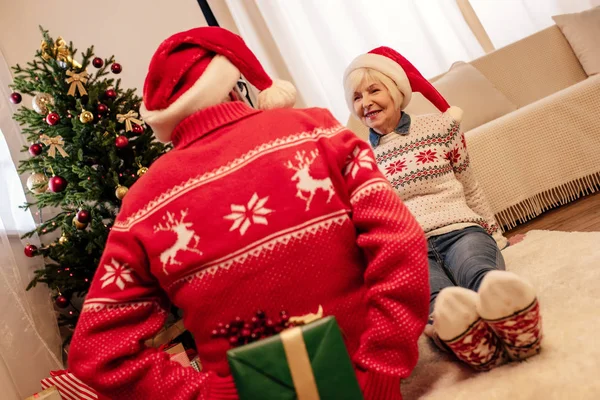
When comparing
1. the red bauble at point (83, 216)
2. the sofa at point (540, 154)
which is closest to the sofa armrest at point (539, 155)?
the sofa at point (540, 154)

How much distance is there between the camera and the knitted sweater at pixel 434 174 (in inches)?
58.3

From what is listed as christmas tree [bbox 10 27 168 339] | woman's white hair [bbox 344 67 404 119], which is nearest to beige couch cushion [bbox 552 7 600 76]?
woman's white hair [bbox 344 67 404 119]

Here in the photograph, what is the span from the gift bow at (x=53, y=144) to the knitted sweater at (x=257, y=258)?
1.18m

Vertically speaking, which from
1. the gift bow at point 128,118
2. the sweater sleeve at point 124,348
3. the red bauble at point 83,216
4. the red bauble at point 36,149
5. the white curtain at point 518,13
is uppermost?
the red bauble at point 36,149

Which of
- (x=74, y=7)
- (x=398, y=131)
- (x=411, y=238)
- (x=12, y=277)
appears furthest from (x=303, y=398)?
(x=74, y=7)

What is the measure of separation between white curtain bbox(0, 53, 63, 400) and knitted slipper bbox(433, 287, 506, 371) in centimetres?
151

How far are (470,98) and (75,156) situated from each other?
198 cm

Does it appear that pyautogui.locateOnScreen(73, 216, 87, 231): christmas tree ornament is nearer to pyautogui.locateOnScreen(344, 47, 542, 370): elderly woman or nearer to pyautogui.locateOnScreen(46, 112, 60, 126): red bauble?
pyautogui.locateOnScreen(46, 112, 60, 126): red bauble

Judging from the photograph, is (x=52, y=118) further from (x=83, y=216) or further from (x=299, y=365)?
(x=299, y=365)

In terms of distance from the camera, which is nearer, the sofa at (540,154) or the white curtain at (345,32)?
the sofa at (540,154)

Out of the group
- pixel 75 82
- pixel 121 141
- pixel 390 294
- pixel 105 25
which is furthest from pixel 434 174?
pixel 105 25

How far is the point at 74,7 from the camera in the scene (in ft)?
9.46

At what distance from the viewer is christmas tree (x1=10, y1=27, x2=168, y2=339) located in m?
1.91

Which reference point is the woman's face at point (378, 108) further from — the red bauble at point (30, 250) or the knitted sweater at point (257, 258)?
the red bauble at point (30, 250)
